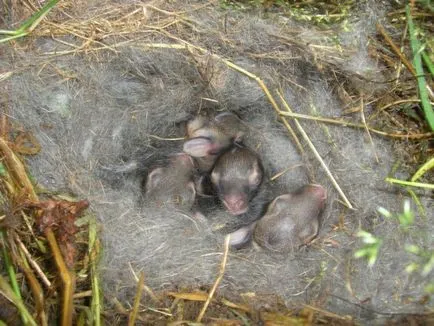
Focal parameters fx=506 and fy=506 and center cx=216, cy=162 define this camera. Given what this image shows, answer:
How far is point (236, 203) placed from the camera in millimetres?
2172

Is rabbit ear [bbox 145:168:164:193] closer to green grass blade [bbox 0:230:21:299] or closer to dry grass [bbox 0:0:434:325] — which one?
dry grass [bbox 0:0:434:325]

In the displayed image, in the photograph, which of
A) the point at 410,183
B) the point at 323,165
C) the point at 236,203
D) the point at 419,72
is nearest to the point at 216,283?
the point at 236,203

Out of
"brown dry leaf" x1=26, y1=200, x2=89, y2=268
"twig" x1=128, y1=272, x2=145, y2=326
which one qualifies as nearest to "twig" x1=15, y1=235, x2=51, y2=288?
"brown dry leaf" x1=26, y1=200, x2=89, y2=268

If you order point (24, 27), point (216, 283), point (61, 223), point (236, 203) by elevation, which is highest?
point (24, 27)

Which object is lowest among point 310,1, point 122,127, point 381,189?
point 381,189

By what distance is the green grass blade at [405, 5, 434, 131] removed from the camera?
6.33 ft

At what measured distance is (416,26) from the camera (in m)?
2.12

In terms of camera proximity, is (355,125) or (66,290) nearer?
(66,290)

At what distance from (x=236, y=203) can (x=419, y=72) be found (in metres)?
0.90

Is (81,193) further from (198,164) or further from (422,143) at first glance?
(422,143)

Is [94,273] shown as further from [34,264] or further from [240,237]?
[240,237]

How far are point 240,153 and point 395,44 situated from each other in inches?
31.5

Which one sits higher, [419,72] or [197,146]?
[419,72]

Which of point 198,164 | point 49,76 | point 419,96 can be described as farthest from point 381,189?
point 49,76
